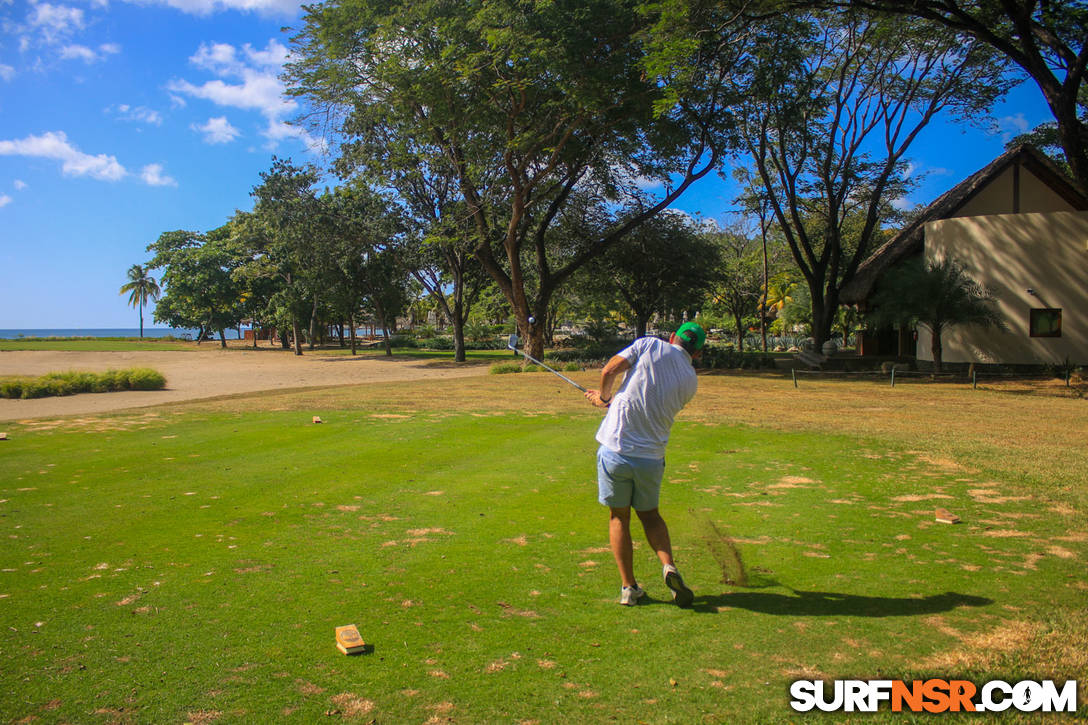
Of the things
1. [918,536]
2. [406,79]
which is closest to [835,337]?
[406,79]

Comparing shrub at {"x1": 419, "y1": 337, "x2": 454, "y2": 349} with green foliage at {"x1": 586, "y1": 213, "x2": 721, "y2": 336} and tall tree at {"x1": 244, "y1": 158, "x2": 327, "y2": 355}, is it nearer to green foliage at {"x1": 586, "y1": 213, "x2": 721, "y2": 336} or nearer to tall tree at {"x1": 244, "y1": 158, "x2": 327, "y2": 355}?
tall tree at {"x1": 244, "y1": 158, "x2": 327, "y2": 355}

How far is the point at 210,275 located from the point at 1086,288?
5966cm

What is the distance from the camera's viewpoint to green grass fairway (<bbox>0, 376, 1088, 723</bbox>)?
12.1 feet

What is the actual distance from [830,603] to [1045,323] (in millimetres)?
26945

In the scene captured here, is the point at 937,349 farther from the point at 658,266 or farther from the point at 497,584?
the point at 497,584

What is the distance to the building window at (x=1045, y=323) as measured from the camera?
83.7 feet

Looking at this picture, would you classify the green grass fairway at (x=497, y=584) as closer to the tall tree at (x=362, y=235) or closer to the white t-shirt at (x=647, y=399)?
the white t-shirt at (x=647, y=399)

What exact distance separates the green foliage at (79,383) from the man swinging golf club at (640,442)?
2163 centimetres

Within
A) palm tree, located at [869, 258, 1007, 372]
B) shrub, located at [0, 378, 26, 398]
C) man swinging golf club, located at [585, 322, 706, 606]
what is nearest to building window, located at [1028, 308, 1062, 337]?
palm tree, located at [869, 258, 1007, 372]

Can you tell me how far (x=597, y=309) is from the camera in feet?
190

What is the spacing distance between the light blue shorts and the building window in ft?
89.7

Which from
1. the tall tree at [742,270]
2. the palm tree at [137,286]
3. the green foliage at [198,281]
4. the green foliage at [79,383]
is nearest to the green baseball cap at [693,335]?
the green foliage at [79,383]

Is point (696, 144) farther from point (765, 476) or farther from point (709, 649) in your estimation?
point (709, 649)

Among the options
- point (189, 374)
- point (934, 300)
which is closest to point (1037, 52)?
point (934, 300)
